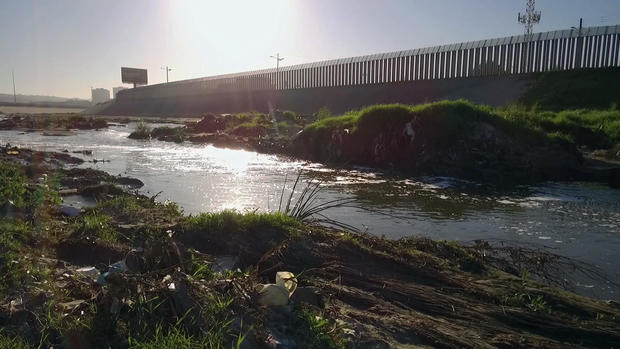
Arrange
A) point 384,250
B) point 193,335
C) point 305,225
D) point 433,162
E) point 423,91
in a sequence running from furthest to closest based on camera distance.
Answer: point 423,91
point 433,162
point 305,225
point 384,250
point 193,335

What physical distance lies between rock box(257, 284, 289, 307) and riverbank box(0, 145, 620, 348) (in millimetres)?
45

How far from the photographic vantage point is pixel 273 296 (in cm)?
318

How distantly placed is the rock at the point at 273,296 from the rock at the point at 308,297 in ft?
0.39

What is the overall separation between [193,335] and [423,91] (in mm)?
40381

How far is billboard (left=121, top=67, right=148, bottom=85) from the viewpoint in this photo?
100 meters

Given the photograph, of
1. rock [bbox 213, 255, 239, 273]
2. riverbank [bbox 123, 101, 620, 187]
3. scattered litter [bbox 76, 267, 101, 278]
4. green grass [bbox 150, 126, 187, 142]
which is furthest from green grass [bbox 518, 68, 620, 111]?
scattered litter [bbox 76, 267, 101, 278]

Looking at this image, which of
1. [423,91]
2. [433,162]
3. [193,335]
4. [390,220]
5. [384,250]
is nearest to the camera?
[193,335]

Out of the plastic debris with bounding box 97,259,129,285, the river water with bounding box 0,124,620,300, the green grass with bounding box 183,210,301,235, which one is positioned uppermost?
the green grass with bounding box 183,210,301,235

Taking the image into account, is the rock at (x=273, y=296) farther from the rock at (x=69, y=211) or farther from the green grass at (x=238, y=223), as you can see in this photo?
the rock at (x=69, y=211)

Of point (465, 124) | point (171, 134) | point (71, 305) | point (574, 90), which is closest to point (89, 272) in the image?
point (71, 305)

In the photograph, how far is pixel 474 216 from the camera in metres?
7.79

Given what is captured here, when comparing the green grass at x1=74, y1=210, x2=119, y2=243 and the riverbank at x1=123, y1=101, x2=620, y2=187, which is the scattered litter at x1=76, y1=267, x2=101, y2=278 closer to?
the green grass at x1=74, y1=210, x2=119, y2=243

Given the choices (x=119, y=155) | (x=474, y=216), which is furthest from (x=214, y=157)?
(x=474, y=216)

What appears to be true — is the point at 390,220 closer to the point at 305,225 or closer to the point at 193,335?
the point at 305,225
